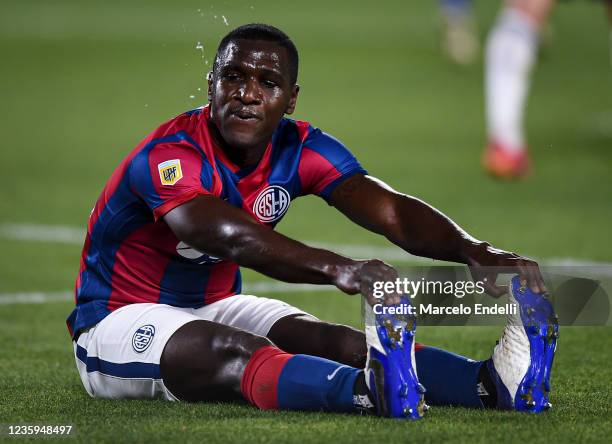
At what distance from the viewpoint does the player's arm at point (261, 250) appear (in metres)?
4.28

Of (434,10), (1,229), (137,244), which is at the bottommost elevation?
(1,229)

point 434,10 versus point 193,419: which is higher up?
point 434,10

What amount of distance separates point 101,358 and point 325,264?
1.01m

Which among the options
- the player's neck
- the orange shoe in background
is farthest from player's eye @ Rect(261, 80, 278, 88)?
the orange shoe in background

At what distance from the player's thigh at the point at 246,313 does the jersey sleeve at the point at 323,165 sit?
49cm

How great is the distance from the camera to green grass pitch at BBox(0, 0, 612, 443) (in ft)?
14.7

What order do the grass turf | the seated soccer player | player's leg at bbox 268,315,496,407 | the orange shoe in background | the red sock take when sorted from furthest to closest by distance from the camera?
the orange shoe in background
player's leg at bbox 268,315,496,407
the red sock
the seated soccer player
the grass turf

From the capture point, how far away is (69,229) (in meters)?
9.52

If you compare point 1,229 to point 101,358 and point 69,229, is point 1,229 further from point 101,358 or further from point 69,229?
point 101,358

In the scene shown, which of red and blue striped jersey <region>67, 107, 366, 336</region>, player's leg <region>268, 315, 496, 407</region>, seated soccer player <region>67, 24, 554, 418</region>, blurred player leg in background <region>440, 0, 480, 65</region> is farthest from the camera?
blurred player leg in background <region>440, 0, 480, 65</region>

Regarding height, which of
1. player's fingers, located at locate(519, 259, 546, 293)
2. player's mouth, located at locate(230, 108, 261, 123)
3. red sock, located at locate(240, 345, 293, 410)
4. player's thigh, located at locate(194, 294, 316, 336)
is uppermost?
player's mouth, located at locate(230, 108, 261, 123)

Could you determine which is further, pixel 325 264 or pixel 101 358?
pixel 101 358

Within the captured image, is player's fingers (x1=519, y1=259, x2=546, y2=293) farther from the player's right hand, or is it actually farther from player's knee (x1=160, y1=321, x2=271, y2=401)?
player's knee (x1=160, y1=321, x2=271, y2=401)

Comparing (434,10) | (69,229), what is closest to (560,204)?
(69,229)
